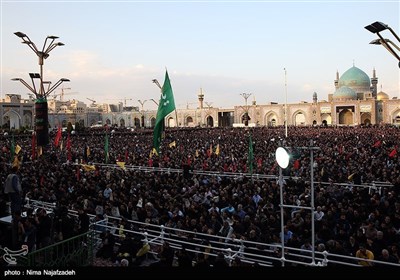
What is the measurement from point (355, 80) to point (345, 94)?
6.72 metres

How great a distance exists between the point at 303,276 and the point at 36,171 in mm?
16213

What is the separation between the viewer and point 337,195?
38.4 feet

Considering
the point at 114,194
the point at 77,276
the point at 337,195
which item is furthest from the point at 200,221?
the point at 77,276

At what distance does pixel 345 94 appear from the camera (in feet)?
217

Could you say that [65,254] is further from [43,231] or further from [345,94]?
[345,94]

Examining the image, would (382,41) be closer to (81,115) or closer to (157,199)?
(157,199)

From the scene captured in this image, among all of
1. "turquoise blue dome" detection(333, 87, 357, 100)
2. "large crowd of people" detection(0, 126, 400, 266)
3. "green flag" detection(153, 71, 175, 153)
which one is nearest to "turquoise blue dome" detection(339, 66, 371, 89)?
"turquoise blue dome" detection(333, 87, 357, 100)

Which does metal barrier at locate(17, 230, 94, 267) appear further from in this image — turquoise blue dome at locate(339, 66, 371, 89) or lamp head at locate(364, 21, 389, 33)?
turquoise blue dome at locate(339, 66, 371, 89)

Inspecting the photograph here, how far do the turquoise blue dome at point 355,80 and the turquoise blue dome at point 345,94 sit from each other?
341cm

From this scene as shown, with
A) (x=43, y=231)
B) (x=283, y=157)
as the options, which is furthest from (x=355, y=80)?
(x=43, y=231)

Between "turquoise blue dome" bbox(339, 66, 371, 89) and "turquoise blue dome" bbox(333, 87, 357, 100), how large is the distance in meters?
3.41

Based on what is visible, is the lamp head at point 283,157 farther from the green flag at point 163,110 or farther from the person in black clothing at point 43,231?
the green flag at point 163,110

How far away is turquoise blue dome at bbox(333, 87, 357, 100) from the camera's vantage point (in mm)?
66000

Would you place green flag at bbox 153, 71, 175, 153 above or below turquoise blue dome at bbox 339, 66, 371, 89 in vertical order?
below
